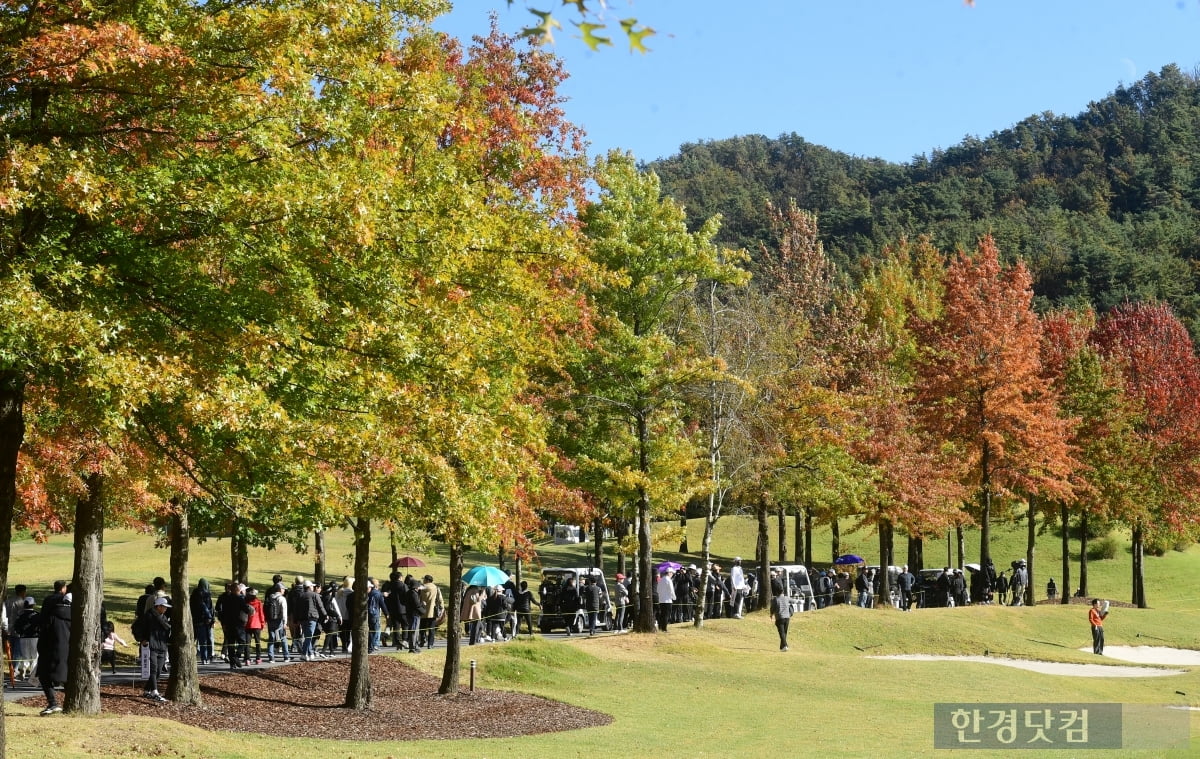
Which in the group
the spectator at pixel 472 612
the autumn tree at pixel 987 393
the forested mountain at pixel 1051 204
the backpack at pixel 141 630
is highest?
the forested mountain at pixel 1051 204

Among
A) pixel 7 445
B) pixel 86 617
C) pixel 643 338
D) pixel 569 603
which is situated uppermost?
pixel 643 338

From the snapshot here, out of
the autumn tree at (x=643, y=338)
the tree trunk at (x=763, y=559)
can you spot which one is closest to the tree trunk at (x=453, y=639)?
the autumn tree at (x=643, y=338)

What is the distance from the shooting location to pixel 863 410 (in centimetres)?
3953

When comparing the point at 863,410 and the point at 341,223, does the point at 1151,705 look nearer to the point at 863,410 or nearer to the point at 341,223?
the point at 863,410

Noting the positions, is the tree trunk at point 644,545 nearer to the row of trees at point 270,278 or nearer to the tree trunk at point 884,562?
the row of trees at point 270,278

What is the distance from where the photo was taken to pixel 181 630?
17.0 meters

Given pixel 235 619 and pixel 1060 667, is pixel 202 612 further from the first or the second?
pixel 1060 667

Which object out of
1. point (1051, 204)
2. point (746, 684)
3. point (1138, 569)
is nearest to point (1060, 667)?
point (746, 684)

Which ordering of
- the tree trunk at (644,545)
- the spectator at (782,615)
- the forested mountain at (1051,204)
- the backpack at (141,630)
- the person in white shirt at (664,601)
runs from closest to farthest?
the backpack at (141,630) → the spectator at (782,615) → the tree trunk at (644,545) → the person in white shirt at (664,601) → the forested mountain at (1051,204)

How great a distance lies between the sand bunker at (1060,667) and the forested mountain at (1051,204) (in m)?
73.7

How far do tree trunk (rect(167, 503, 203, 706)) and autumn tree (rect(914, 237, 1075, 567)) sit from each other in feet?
101

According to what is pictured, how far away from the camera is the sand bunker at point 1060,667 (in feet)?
98.2

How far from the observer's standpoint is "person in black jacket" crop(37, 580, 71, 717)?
633 inches

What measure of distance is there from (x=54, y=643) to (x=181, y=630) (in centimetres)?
171
